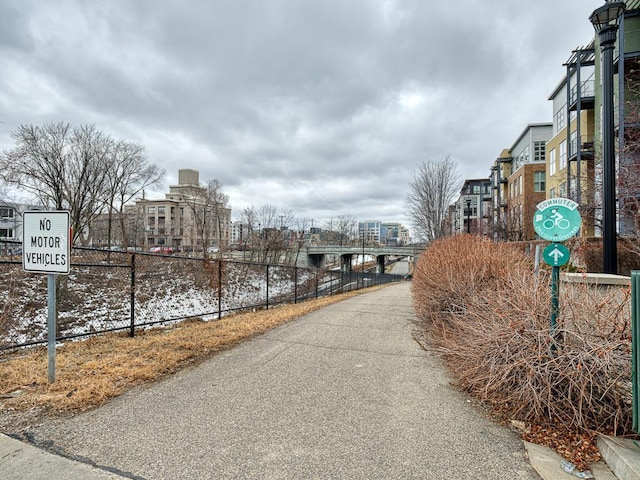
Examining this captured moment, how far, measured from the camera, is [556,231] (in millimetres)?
3627

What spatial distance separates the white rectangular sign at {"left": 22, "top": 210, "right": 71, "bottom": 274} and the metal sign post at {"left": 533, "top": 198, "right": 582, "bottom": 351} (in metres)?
5.22

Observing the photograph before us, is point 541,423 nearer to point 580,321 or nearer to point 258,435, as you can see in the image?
point 580,321

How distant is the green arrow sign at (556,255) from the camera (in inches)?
139

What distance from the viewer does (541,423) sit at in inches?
127

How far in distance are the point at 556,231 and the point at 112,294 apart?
9146 millimetres

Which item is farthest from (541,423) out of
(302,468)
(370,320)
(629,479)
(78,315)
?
(78,315)

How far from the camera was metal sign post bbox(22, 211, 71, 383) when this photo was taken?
404 cm

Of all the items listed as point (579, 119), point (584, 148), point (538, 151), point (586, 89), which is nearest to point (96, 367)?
point (579, 119)

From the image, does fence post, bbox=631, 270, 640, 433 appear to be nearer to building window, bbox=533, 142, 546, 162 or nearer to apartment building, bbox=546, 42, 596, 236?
apartment building, bbox=546, 42, 596, 236

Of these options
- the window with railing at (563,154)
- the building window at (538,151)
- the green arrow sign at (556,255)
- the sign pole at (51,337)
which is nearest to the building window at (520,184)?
the building window at (538,151)

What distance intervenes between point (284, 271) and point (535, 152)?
3780cm

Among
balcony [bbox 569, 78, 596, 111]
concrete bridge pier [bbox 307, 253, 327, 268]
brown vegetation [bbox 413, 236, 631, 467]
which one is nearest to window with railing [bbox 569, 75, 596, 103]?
balcony [bbox 569, 78, 596, 111]

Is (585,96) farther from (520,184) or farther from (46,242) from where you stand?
(46,242)

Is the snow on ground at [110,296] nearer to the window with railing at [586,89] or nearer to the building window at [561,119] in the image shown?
the window with railing at [586,89]
